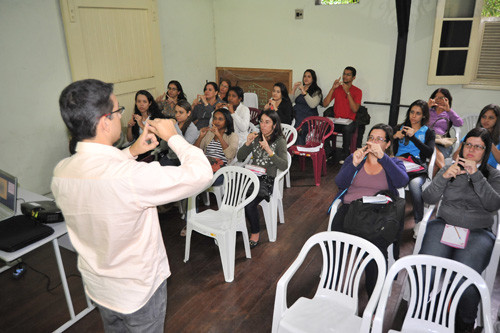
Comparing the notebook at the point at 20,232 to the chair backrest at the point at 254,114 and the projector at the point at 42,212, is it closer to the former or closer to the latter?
the projector at the point at 42,212

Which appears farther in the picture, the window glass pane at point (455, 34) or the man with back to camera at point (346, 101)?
the man with back to camera at point (346, 101)

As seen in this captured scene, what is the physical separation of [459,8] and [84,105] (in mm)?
4808

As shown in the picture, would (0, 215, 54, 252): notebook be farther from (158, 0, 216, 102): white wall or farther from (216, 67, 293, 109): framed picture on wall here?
(216, 67, 293, 109): framed picture on wall

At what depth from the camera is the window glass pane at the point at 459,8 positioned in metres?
4.41

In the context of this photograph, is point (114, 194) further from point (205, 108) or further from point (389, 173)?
point (205, 108)

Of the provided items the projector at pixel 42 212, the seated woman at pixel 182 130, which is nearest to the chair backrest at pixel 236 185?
the seated woman at pixel 182 130

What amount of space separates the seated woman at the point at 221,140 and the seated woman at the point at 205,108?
1007mm

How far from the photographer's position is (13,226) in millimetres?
2283

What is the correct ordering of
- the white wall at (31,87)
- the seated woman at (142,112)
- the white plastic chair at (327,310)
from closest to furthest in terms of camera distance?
1. the white plastic chair at (327,310)
2. the white wall at (31,87)
3. the seated woman at (142,112)

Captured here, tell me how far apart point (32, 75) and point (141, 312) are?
3277 mm

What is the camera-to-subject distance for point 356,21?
205 inches

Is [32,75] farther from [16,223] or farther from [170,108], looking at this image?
[16,223]

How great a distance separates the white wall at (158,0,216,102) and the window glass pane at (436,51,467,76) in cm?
358

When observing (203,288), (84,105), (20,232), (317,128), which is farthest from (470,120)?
(20,232)
